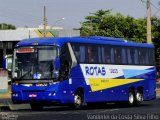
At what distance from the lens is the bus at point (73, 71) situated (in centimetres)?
2628

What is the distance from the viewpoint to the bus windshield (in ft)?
85.9

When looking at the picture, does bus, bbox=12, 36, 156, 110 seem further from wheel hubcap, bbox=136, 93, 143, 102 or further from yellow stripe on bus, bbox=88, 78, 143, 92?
wheel hubcap, bbox=136, 93, 143, 102

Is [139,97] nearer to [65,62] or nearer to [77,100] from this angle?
[77,100]

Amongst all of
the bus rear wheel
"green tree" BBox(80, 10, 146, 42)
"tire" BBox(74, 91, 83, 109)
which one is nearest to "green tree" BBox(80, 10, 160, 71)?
"green tree" BBox(80, 10, 146, 42)

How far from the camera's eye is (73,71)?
2698 cm

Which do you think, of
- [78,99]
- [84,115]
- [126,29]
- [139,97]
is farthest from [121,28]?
[84,115]

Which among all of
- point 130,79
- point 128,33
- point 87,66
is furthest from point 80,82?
point 128,33

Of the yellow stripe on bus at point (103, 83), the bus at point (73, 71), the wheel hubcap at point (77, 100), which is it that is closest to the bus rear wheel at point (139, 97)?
the bus at point (73, 71)

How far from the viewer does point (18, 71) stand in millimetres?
26734

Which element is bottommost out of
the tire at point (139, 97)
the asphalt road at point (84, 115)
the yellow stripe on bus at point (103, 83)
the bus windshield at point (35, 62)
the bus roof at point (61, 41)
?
the tire at point (139, 97)

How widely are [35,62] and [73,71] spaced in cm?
176

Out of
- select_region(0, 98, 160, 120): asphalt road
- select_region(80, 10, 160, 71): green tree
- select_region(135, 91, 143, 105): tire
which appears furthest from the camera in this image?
select_region(80, 10, 160, 71): green tree

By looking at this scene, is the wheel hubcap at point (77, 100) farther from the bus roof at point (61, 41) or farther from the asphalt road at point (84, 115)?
the bus roof at point (61, 41)

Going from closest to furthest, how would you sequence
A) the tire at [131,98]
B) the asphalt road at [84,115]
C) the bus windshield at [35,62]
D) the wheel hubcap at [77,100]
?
the asphalt road at [84,115], the bus windshield at [35,62], the wheel hubcap at [77,100], the tire at [131,98]
